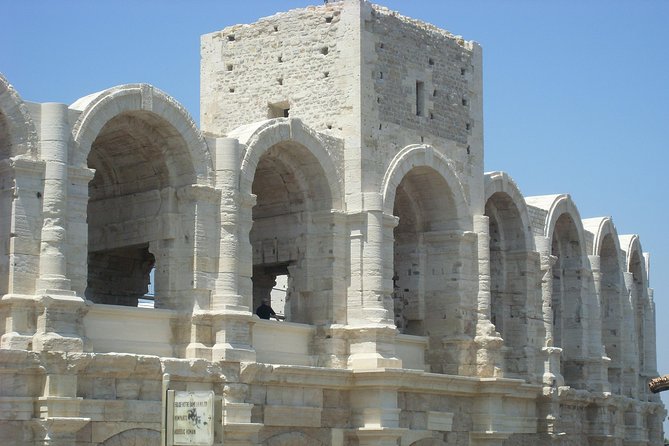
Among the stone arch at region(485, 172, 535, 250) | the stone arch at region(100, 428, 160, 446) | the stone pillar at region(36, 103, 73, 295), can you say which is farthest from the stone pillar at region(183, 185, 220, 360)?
the stone arch at region(485, 172, 535, 250)

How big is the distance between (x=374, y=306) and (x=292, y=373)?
219cm

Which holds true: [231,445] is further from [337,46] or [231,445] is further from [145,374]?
[337,46]

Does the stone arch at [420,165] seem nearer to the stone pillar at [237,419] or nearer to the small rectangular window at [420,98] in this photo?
the small rectangular window at [420,98]

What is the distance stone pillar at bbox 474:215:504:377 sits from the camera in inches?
1068

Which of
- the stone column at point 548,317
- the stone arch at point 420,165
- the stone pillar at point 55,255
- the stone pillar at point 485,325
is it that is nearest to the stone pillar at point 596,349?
the stone column at point 548,317

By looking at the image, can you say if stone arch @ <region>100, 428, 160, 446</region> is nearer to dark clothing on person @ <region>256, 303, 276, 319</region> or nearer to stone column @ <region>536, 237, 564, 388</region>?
dark clothing on person @ <region>256, 303, 276, 319</region>

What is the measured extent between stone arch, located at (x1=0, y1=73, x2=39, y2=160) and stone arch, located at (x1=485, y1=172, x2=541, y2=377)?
38.9 feet

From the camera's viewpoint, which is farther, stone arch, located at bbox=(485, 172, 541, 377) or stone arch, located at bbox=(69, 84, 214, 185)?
stone arch, located at bbox=(485, 172, 541, 377)

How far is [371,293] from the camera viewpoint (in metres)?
24.7

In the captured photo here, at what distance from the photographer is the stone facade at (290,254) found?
66.7ft

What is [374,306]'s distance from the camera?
24719 millimetres

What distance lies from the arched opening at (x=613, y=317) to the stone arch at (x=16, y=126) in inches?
733

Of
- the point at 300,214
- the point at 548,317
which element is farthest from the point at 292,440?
the point at 548,317

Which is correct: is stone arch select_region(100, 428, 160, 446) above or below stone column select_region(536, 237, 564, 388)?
below
